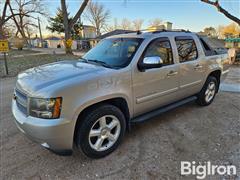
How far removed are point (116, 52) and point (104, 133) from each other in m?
1.43

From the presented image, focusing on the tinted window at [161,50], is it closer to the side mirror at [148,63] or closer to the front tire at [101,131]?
the side mirror at [148,63]

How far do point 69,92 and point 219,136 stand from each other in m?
2.66

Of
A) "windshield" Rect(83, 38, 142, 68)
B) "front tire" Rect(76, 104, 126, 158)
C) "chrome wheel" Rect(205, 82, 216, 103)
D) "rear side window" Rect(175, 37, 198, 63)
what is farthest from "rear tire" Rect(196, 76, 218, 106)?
"front tire" Rect(76, 104, 126, 158)

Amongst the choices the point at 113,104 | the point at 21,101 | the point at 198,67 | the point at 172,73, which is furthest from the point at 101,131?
the point at 198,67

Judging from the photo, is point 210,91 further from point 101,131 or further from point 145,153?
point 101,131

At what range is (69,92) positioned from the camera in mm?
2172

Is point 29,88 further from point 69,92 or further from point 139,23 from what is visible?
point 139,23

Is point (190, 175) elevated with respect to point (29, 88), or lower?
lower

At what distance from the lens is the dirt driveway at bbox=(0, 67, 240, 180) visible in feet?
7.84

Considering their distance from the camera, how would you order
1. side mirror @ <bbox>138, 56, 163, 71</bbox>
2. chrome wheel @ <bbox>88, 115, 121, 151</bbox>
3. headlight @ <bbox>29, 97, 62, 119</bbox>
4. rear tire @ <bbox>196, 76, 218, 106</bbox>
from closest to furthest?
1. headlight @ <bbox>29, 97, 62, 119</bbox>
2. chrome wheel @ <bbox>88, 115, 121, 151</bbox>
3. side mirror @ <bbox>138, 56, 163, 71</bbox>
4. rear tire @ <bbox>196, 76, 218, 106</bbox>

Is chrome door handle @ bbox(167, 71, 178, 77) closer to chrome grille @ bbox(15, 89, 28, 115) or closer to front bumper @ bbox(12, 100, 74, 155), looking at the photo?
front bumper @ bbox(12, 100, 74, 155)

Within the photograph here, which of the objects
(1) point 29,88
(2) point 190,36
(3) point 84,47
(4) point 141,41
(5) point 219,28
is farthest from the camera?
(5) point 219,28

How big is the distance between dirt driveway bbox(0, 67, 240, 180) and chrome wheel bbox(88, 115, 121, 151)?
0.20 metres

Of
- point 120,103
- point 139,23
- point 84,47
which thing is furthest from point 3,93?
point 139,23
